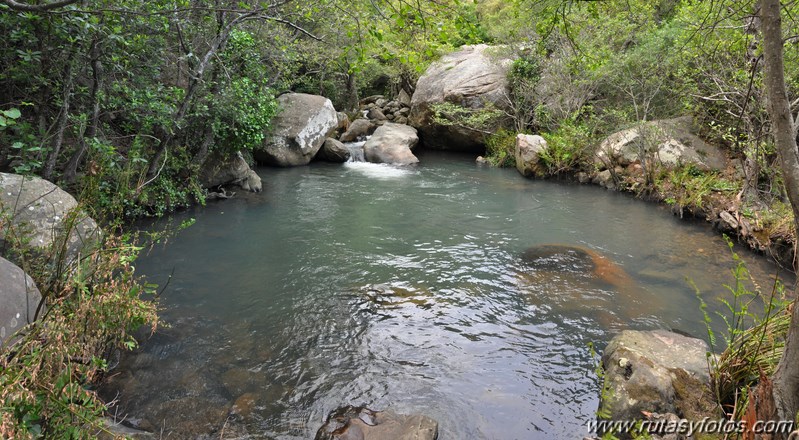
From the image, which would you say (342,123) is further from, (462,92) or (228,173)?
(228,173)

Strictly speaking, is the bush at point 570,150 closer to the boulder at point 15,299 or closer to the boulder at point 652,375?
the boulder at point 652,375

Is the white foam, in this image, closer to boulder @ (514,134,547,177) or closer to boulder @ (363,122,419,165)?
boulder @ (363,122,419,165)

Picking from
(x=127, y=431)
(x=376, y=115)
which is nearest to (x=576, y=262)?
(x=127, y=431)

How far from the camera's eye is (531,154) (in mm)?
15258

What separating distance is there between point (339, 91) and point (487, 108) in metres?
8.53

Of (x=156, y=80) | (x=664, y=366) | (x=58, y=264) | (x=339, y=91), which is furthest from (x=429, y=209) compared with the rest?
(x=339, y=91)

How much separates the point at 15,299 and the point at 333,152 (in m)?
13.9

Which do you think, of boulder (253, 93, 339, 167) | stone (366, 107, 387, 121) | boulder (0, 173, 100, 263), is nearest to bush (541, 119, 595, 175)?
boulder (253, 93, 339, 167)

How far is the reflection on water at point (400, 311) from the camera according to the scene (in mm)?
4375

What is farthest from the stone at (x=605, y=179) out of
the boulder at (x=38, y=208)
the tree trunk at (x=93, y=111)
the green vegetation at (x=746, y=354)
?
the boulder at (x=38, y=208)

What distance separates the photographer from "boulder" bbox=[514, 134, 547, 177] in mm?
15211

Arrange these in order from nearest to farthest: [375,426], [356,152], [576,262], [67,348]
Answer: [67,348]
[375,426]
[576,262]
[356,152]

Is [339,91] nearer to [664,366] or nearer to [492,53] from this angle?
[492,53]

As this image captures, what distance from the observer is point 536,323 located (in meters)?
6.00
